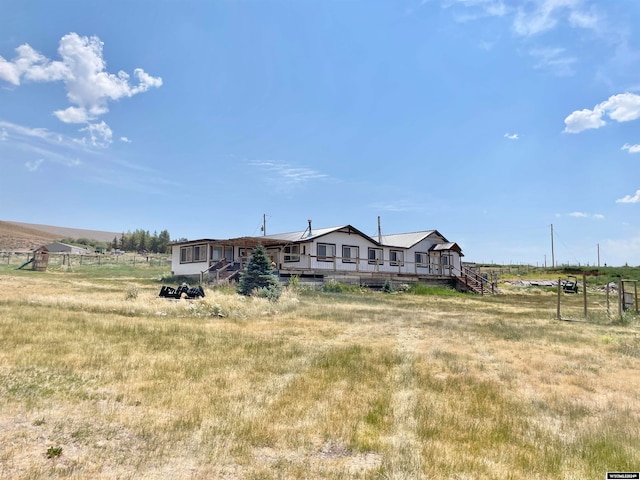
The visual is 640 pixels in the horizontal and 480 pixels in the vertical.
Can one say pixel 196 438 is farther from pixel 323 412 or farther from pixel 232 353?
pixel 232 353

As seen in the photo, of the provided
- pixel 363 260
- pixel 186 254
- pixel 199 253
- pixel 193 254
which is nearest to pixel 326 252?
pixel 363 260

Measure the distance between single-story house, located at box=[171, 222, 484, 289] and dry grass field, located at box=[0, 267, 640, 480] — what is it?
59.4 feet

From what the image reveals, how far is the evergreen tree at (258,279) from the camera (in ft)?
68.5

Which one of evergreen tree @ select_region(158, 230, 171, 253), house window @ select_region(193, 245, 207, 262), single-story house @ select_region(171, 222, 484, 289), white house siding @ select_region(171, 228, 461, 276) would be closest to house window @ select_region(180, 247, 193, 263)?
single-story house @ select_region(171, 222, 484, 289)

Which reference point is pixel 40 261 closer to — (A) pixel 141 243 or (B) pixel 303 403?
(B) pixel 303 403

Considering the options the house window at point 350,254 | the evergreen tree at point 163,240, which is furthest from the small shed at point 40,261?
the evergreen tree at point 163,240

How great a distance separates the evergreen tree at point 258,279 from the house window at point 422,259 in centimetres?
2111

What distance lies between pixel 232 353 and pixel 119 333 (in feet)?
11.8

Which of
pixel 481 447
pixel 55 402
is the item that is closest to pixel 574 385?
pixel 481 447

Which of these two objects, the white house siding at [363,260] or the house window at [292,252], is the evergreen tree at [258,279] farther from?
the house window at [292,252]

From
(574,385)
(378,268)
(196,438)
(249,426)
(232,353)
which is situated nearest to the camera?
(196,438)

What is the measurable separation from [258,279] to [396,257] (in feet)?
65.4

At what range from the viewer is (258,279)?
70.5 feet

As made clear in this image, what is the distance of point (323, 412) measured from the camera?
591 cm
